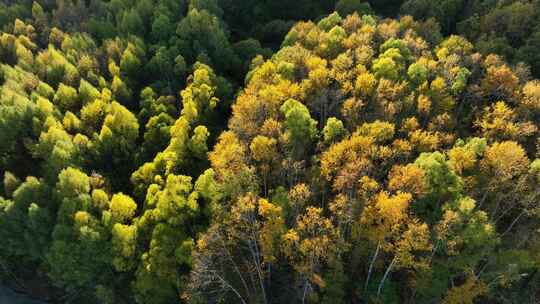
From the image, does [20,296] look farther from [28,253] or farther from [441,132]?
[441,132]

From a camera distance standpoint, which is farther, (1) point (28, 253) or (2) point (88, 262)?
(1) point (28, 253)

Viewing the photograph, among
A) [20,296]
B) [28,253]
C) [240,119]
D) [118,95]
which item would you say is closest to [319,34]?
[240,119]

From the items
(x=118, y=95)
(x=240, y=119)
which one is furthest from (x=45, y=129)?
(x=240, y=119)

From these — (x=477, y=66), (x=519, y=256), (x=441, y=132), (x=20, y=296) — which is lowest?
(x=20, y=296)

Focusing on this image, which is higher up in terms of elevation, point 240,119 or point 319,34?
point 319,34

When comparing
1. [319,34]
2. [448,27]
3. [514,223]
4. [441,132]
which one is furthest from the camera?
[448,27]

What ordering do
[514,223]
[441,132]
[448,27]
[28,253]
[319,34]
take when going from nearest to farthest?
[514,223] < [441,132] < [28,253] < [319,34] < [448,27]
